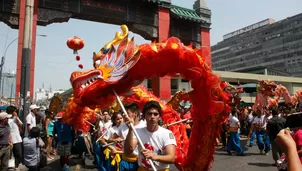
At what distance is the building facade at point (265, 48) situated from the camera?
200ft

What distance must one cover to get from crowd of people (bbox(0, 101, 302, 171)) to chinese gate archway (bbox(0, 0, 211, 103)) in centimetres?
407

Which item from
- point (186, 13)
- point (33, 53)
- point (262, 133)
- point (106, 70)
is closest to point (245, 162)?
point (262, 133)

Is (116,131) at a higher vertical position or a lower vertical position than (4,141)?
higher

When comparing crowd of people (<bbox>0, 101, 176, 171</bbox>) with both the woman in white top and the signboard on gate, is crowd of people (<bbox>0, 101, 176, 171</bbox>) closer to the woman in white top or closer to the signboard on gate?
the woman in white top

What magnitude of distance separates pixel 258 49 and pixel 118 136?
235 feet

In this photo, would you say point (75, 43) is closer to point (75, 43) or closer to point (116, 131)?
point (75, 43)

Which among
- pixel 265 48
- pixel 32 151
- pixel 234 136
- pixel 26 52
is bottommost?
pixel 234 136

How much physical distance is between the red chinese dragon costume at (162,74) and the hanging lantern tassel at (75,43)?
15.8 feet

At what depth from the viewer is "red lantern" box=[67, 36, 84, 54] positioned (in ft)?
28.5

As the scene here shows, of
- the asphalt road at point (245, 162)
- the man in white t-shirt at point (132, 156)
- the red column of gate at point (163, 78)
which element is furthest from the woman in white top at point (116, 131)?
the red column of gate at point (163, 78)

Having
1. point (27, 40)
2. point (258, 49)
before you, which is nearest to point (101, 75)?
point (27, 40)

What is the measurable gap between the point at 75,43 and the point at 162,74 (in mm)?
5368

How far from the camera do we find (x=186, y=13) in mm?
16297

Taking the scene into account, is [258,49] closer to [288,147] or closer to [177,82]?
[177,82]
